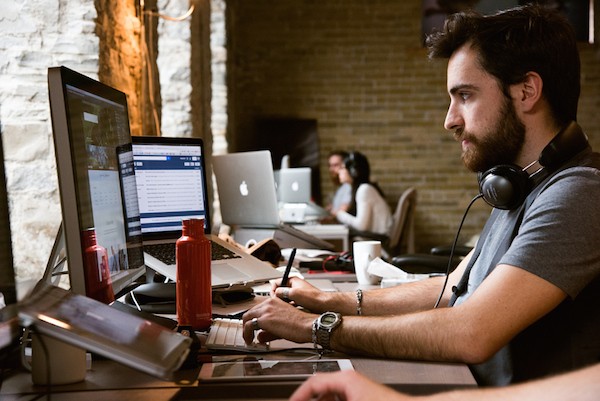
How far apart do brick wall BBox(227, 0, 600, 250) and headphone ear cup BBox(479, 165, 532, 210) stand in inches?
252

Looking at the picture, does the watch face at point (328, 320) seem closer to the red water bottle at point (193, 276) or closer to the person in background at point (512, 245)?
the person in background at point (512, 245)

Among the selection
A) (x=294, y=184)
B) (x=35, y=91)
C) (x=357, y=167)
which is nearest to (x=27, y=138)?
(x=35, y=91)

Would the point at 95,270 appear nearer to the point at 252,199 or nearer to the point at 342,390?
the point at 342,390

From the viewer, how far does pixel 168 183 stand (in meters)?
2.26

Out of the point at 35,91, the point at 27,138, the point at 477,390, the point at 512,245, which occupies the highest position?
the point at 35,91

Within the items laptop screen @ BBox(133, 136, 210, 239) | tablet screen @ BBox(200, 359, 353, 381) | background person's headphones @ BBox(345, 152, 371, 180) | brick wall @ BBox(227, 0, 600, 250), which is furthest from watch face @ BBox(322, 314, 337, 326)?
brick wall @ BBox(227, 0, 600, 250)

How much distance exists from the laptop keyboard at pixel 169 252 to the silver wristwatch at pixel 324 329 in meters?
0.68

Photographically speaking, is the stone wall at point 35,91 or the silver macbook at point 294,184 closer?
the stone wall at point 35,91

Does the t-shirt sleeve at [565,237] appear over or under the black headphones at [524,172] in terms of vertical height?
under

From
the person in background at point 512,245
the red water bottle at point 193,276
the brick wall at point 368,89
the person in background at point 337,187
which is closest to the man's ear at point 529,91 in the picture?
the person in background at point 512,245

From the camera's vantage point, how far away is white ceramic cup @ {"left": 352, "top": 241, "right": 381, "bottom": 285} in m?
2.43

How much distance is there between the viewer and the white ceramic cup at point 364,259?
2.43m

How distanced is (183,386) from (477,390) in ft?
1.63

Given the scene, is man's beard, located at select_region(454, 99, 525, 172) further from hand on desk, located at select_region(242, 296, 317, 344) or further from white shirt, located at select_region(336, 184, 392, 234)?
white shirt, located at select_region(336, 184, 392, 234)
